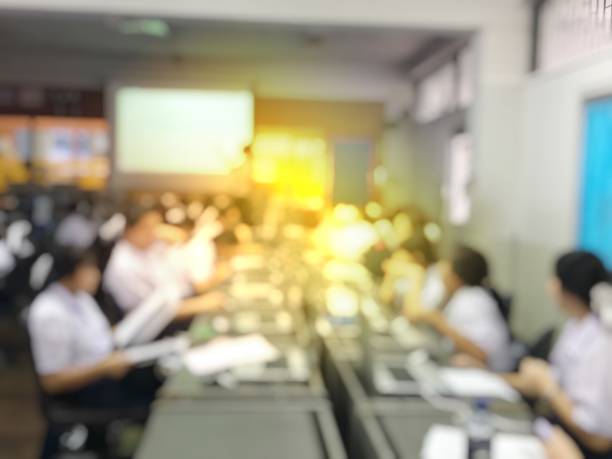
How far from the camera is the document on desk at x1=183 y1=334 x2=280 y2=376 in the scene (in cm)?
241

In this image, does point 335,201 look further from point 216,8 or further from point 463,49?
point 463,49

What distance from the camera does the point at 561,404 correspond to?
2.64 metres

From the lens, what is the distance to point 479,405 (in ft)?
5.91

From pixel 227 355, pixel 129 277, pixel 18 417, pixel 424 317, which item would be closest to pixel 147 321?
pixel 129 277

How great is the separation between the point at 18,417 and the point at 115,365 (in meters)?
1.82

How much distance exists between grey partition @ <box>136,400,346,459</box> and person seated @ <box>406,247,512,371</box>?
1.65m

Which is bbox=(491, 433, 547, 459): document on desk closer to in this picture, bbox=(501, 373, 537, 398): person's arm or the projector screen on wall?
bbox=(501, 373, 537, 398): person's arm

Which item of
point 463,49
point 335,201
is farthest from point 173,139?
point 335,201

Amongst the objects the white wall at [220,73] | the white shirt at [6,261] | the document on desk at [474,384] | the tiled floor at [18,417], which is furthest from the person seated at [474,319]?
the white wall at [220,73]

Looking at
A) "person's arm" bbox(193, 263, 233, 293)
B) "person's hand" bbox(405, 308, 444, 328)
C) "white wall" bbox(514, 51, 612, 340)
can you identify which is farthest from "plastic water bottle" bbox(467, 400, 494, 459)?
"person's arm" bbox(193, 263, 233, 293)

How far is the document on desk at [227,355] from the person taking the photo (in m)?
2.41

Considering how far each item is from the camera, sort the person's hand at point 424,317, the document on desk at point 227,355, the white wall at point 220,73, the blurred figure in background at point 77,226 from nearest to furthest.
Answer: the document on desk at point 227,355 → the person's hand at point 424,317 → the blurred figure in background at point 77,226 → the white wall at point 220,73

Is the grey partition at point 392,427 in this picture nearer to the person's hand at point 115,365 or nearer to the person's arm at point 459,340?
the person's arm at point 459,340

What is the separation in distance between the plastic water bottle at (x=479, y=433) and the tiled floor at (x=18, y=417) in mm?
2987
